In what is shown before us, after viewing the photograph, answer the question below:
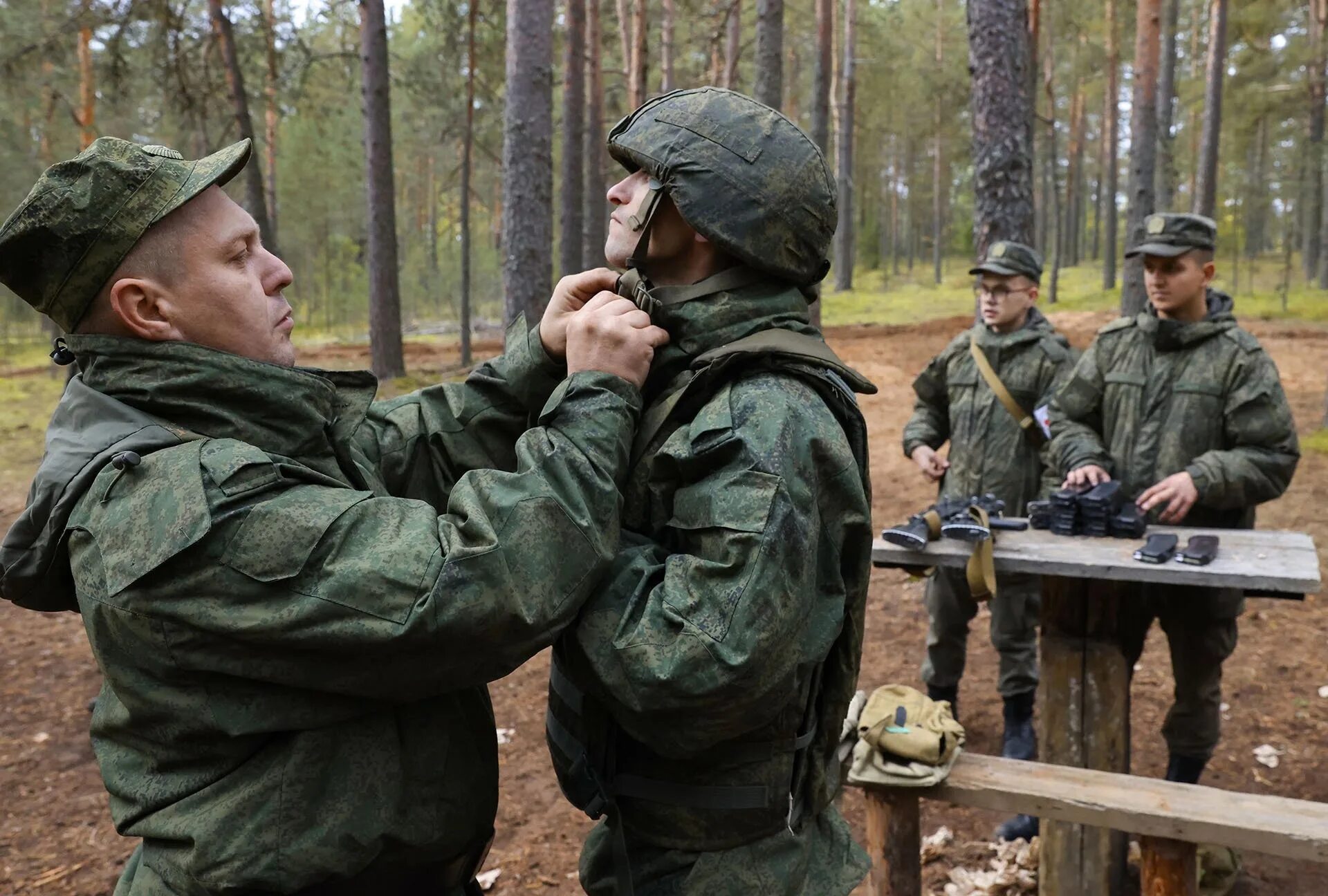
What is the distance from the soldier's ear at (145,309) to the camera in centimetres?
170

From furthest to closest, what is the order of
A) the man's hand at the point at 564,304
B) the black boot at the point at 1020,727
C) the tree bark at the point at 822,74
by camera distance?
the tree bark at the point at 822,74 → the black boot at the point at 1020,727 → the man's hand at the point at 564,304

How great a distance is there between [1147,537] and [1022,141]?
4.64m

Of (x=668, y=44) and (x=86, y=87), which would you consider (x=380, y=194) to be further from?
(x=668, y=44)

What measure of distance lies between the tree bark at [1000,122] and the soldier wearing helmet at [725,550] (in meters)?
6.14

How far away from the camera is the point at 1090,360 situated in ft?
16.3

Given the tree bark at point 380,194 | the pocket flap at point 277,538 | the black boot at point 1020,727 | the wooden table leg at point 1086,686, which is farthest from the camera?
the tree bark at point 380,194

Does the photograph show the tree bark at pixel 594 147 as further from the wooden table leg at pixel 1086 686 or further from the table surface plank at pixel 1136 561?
the wooden table leg at pixel 1086 686

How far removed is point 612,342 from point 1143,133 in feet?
53.8

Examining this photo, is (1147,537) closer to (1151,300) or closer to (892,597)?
(1151,300)

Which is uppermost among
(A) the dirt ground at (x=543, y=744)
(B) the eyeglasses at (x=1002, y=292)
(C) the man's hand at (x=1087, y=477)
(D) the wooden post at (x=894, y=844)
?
(B) the eyeglasses at (x=1002, y=292)

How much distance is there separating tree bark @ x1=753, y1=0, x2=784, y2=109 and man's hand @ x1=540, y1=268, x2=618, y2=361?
1155cm

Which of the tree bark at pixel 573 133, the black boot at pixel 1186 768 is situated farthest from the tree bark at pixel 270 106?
the black boot at pixel 1186 768

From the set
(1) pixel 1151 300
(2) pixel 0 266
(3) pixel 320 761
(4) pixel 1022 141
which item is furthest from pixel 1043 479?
(2) pixel 0 266

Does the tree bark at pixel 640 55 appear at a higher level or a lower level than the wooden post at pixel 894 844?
higher
